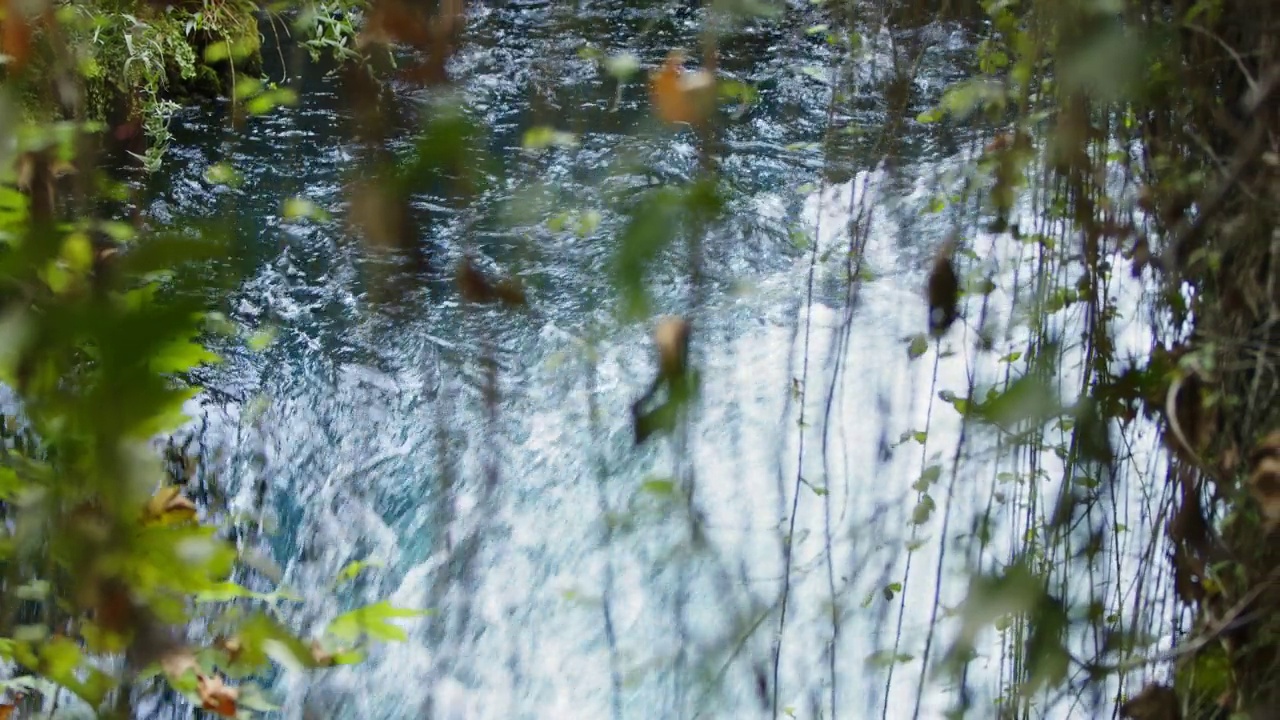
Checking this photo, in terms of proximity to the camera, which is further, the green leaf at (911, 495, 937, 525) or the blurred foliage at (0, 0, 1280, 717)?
the green leaf at (911, 495, 937, 525)

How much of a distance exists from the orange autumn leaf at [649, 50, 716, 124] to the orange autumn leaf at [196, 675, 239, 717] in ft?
2.41

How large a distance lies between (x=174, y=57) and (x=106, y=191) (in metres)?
3.18

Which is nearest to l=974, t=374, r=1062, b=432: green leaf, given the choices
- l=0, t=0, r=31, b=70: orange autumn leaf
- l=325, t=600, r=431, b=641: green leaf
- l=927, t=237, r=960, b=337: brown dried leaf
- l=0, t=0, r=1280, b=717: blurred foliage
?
l=0, t=0, r=1280, b=717: blurred foliage

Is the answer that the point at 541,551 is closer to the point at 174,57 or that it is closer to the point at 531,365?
the point at 531,365

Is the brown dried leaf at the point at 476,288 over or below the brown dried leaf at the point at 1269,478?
over

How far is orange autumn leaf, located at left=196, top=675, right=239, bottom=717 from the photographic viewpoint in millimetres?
1070

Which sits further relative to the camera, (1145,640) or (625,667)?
(625,667)

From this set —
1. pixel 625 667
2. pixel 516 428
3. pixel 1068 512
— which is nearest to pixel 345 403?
pixel 516 428

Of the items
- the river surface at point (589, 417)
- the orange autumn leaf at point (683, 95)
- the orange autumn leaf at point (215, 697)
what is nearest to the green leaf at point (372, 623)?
the orange autumn leaf at point (215, 697)

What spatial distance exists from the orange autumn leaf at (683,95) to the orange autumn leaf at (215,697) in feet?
2.41

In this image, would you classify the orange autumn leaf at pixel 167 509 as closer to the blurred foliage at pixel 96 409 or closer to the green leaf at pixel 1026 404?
the blurred foliage at pixel 96 409

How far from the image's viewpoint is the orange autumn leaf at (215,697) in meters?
1.07

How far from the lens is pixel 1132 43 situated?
0.72 metres

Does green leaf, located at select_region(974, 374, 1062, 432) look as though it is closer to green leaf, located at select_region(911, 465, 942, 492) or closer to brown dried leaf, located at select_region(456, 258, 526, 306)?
brown dried leaf, located at select_region(456, 258, 526, 306)
